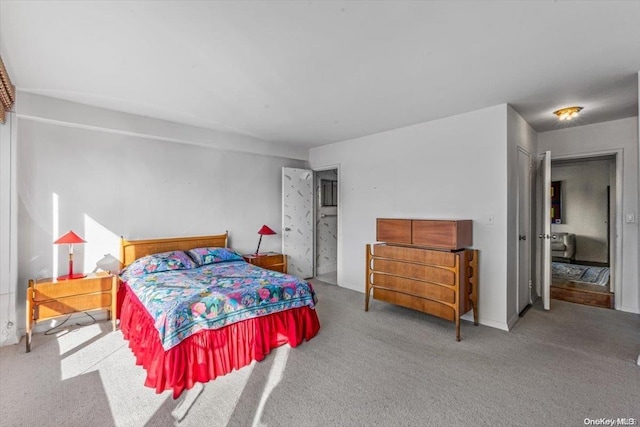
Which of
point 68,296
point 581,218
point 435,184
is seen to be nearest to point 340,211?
point 435,184

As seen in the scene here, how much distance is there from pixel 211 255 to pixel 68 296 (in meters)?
1.49

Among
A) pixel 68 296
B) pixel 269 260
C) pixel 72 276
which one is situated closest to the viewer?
pixel 68 296

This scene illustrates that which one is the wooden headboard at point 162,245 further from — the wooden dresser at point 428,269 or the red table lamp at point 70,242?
the wooden dresser at point 428,269

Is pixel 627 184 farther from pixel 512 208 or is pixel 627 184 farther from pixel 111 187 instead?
pixel 111 187

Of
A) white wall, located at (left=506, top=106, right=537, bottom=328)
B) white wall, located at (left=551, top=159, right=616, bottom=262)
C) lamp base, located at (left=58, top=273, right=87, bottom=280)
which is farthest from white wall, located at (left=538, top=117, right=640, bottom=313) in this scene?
lamp base, located at (left=58, top=273, right=87, bottom=280)

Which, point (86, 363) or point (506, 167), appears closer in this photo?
point (86, 363)

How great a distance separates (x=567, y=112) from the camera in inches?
135

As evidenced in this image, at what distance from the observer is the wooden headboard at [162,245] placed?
3648 millimetres

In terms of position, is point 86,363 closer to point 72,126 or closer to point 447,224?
point 72,126

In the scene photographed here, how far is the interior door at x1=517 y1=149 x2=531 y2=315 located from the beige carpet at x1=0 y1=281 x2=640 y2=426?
2.05 feet

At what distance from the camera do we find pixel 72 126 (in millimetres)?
3350

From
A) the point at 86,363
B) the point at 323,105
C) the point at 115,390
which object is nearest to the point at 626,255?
the point at 323,105

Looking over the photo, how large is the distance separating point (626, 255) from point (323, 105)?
14.1ft

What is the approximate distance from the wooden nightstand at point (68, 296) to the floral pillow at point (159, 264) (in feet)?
0.69
